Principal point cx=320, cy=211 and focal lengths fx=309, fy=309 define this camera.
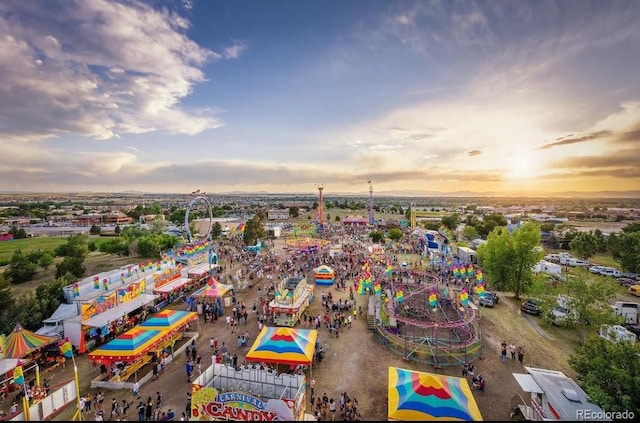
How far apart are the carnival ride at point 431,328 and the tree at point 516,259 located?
5.11 metres

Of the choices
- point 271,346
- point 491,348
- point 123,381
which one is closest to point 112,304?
point 123,381

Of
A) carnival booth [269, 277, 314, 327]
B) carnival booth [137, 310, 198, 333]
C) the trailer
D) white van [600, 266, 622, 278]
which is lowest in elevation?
white van [600, 266, 622, 278]

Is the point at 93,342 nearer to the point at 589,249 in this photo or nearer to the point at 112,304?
the point at 112,304

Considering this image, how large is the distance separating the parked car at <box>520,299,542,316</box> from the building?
1254 centimetres

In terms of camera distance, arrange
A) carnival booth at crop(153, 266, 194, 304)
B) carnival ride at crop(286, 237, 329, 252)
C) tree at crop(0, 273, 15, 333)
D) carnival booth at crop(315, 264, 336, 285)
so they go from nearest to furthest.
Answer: tree at crop(0, 273, 15, 333)
carnival booth at crop(153, 266, 194, 304)
carnival booth at crop(315, 264, 336, 285)
carnival ride at crop(286, 237, 329, 252)

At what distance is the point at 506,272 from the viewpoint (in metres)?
27.5

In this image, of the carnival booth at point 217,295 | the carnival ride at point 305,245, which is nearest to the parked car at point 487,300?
the carnival booth at point 217,295

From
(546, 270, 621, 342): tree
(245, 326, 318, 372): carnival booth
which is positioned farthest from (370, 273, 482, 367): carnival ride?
(546, 270, 621, 342): tree

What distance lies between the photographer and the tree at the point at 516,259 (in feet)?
86.3

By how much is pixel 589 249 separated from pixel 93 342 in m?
55.6

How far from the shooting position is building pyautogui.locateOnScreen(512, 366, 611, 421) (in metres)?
10.6

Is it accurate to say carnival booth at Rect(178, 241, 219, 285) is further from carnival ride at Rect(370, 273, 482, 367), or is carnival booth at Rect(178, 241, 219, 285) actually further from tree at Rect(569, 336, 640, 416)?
tree at Rect(569, 336, 640, 416)

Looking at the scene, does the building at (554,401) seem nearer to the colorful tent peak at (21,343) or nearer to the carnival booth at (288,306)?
the carnival booth at (288,306)

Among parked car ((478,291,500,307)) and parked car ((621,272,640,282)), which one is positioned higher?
parked car ((478,291,500,307))
